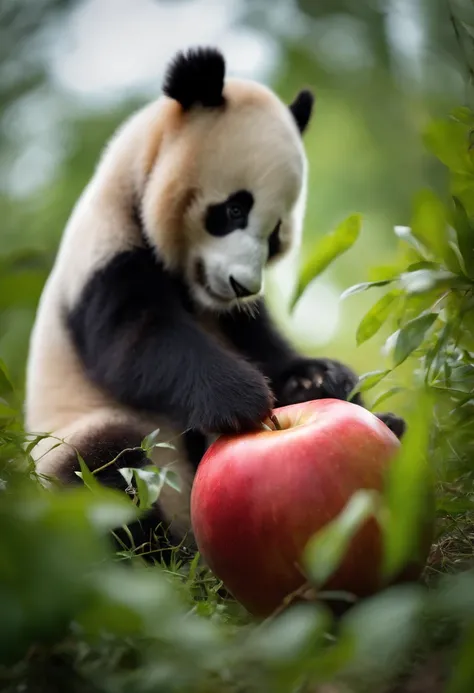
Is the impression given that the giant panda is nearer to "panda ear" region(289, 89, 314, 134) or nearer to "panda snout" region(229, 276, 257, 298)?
"panda snout" region(229, 276, 257, 298)

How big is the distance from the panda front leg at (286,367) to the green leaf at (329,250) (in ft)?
1.81

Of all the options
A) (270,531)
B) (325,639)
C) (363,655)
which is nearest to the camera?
(363,655)

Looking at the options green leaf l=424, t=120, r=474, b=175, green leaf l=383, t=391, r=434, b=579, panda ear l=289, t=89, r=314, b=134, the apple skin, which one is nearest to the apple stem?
the apple skin

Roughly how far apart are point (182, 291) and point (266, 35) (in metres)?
6.38

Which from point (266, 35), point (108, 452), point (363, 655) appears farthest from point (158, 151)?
point (266, 35)

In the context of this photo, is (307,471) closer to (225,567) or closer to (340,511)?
(340,511)

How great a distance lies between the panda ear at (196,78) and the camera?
2.91m

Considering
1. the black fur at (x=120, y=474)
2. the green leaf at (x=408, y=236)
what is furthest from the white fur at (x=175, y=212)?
the green leaf at (x=408, y=236)

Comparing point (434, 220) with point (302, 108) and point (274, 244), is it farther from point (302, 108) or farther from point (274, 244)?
point (302, 108)

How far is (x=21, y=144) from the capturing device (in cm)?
728

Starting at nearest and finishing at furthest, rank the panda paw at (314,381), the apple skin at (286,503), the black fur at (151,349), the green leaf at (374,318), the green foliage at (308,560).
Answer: the green foliage at (308,560)
the apple skin at (286,503)
the green leaf at (374,318)
the black fur at (151,349)
the panda paw at (314,381)

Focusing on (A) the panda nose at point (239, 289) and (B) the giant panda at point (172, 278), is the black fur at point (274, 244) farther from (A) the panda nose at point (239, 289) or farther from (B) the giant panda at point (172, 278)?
(A) the panda nose at point (239, 289)

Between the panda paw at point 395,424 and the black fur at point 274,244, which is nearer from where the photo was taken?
the panda paw at point 395,424

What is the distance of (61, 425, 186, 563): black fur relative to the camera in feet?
7.38
